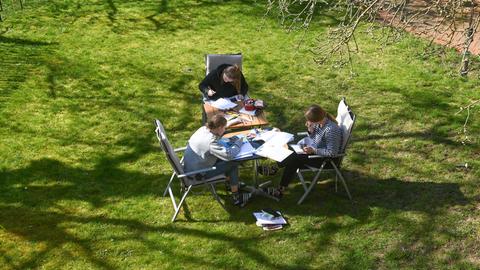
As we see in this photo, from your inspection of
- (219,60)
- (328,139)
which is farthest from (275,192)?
(219,60)

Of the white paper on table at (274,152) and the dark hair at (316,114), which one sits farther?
the dark hair at (316,114)

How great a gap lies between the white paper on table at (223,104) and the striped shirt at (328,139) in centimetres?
143

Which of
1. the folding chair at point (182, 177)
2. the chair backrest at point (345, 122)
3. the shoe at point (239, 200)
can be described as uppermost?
the chair backrest at point (345, 122)

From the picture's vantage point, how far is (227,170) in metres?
6.46

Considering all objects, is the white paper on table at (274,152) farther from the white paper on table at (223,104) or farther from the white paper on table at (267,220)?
the white paper on table at (223,104)

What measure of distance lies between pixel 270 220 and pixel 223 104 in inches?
75.7

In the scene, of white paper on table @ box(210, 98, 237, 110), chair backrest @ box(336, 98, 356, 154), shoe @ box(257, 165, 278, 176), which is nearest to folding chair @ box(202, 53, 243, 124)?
white paper on table @ box(210, 98, 237, 110)

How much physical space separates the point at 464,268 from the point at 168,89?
5856mm

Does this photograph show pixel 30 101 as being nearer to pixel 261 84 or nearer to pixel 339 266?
pixel 261 84

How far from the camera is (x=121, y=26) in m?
12.7

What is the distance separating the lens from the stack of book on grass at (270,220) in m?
6.26

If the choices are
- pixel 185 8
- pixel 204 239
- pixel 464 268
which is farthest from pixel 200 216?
pixel 185 8

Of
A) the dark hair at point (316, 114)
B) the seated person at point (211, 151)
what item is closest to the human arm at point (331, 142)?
the dark hair at point (316, 114)

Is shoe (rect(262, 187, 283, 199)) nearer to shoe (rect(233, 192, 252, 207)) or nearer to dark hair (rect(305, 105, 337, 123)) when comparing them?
shoe (rect(233, 192, 252, 207))
